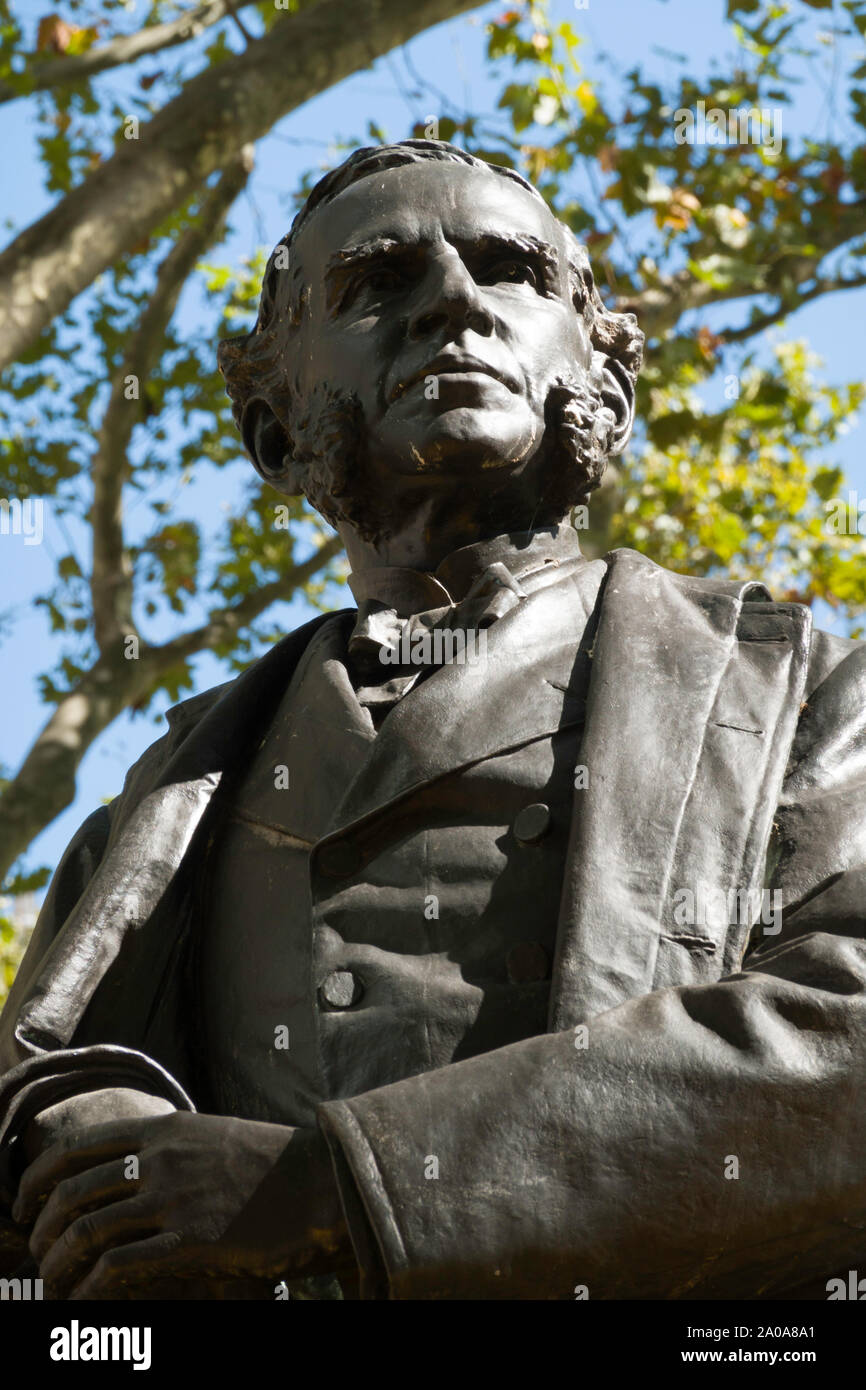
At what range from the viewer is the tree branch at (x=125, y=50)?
11.0 meters

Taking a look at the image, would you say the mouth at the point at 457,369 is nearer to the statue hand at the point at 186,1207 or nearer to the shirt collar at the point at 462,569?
the shirt collar at the point at 462,569

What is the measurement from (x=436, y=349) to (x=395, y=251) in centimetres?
28

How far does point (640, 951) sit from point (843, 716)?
66cm

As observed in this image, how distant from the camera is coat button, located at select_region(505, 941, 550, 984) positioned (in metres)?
3.68

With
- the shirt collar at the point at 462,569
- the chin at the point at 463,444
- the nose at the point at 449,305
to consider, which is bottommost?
the shirt collar at the point at 462,569

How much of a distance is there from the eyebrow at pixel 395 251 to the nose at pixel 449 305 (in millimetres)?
121

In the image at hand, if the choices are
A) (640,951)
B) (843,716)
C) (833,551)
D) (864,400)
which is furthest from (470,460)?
(864,400)

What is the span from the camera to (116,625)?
42.4 ft

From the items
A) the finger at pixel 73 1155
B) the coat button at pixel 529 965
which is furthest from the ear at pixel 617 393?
the finger at pixel 73 1155

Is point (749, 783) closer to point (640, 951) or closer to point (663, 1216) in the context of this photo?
point (640, 951)

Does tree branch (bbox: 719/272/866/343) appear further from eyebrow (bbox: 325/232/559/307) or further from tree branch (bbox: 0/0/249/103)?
eyebrow (bbox: 325/232/559/307)

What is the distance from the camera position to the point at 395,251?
15.3ft

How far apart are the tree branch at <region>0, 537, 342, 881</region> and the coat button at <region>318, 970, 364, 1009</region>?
23.9ft
